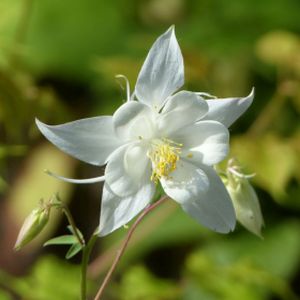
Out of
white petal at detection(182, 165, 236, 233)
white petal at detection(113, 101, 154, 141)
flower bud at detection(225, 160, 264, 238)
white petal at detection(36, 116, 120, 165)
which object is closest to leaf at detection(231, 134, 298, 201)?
flower bud at detection(225, 160, 264, 238)

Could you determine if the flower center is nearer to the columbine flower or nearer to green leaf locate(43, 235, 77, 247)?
the columbine flower

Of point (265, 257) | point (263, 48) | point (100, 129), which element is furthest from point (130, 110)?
point (265, 257)

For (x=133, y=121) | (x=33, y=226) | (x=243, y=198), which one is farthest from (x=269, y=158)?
(x=33, y=226)

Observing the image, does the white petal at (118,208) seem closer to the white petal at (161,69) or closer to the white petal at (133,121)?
the white petal at (133,121)

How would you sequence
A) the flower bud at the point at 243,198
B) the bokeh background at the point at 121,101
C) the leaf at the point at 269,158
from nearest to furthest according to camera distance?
the flower bud at the point at 243,198, the leaf at the point at 269,158, the bokeh background at the point at 121,101

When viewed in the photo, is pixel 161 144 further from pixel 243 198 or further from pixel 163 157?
pixel 243 198

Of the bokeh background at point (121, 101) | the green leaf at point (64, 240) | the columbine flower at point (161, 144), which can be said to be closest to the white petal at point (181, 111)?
the columbine flower at point (161, 144)
